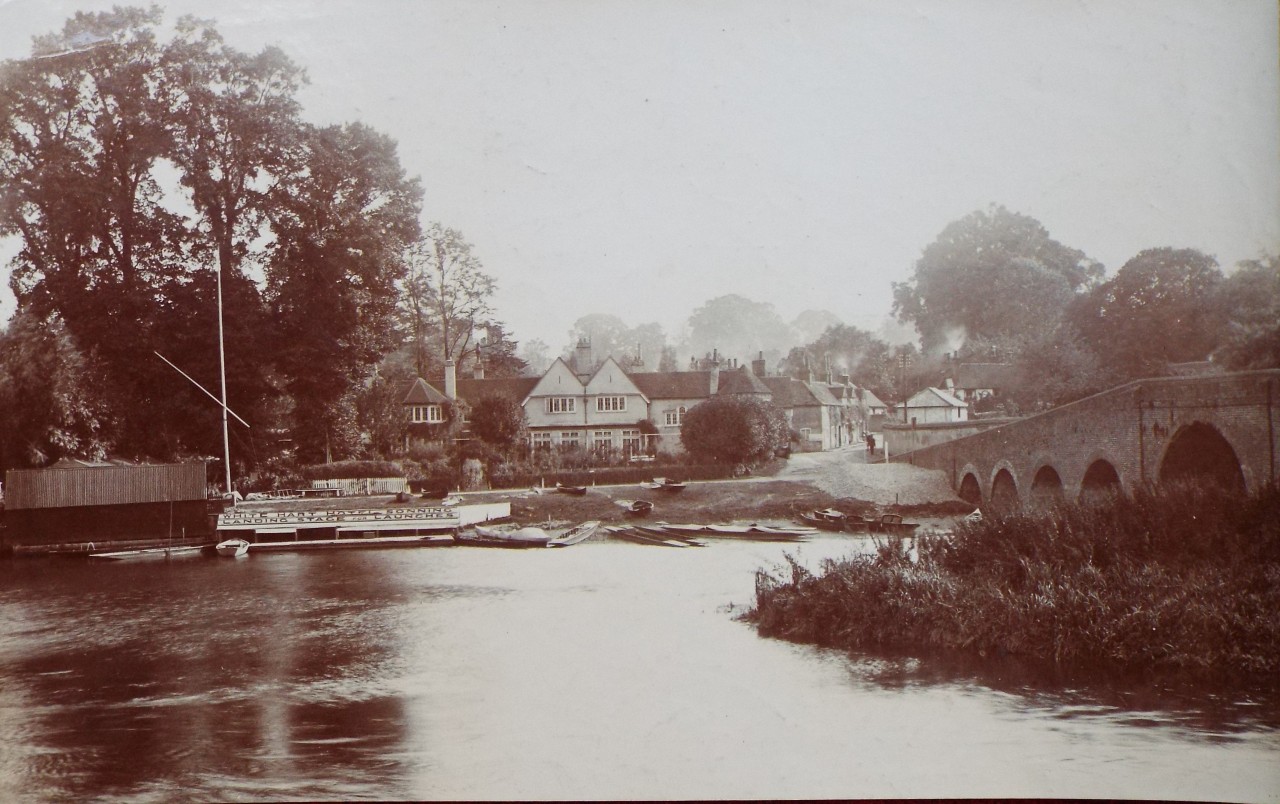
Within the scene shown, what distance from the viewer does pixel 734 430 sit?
3.63m

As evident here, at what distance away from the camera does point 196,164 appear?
3.50m

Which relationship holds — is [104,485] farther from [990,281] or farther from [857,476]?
[990,281]

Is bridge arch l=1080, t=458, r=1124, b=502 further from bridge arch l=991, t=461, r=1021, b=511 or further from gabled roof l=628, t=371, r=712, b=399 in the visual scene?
gabled roof l=628, t=371, r=712, b=399

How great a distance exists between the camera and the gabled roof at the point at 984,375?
10.7 ft

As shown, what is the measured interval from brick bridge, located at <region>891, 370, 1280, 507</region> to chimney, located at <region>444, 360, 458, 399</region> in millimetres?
1933

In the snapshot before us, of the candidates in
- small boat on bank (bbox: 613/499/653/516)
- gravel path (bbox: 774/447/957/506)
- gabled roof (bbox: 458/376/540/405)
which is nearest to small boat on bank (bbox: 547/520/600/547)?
small boat on bank (bbox: 613/499/653/516)

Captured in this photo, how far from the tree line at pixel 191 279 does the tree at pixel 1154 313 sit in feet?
7.52

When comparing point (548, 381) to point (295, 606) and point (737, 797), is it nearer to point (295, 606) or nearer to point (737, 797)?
point (295, 606)

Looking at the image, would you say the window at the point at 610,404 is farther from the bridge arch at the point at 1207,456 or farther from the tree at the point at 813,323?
the bridge arch at the point at 1207,456

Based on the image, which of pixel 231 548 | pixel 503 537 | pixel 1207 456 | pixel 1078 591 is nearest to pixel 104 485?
pixel 231 548

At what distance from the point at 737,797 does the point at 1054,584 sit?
5.41ft

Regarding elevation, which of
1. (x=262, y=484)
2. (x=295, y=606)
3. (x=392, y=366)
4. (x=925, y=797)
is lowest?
(x=925, y=797)

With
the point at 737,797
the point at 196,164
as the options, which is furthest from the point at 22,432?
the point at 737,797

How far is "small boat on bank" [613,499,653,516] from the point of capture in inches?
145
